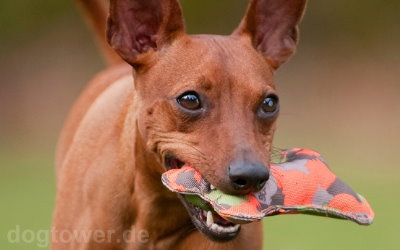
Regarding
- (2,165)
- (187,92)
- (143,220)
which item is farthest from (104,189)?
(2,165)

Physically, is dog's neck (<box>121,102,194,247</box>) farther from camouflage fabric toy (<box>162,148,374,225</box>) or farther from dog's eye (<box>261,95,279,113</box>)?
dog's eye (<box>261,95,279,113</box>)

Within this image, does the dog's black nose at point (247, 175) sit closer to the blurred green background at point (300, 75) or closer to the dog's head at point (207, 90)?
the dog's head at point (207, 90)

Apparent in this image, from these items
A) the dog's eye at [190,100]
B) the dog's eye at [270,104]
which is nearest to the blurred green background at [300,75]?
the dog's eye at [270,104]

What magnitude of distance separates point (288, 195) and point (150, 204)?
0.88 m

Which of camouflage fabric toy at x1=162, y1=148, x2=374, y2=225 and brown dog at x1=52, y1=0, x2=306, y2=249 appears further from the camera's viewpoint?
brown dog at x1=52, y1=0, x2=306, y2=249

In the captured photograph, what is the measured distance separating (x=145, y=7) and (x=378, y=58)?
1301 cm

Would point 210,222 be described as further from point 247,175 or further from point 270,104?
point 270,104

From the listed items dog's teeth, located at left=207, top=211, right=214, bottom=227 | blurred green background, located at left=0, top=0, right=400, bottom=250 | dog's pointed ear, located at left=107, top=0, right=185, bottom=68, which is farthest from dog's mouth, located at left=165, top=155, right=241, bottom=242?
blurred green background, located at left=0, top=0, right=400, bottom=250

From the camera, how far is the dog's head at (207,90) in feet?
14.0

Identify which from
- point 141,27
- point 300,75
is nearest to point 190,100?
point 141,27

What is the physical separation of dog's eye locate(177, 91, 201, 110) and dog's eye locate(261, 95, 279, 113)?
326 millimetres

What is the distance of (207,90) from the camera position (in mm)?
4500

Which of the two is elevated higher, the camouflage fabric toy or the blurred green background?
the camouflage fabric toy

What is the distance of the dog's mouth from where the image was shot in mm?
4387
